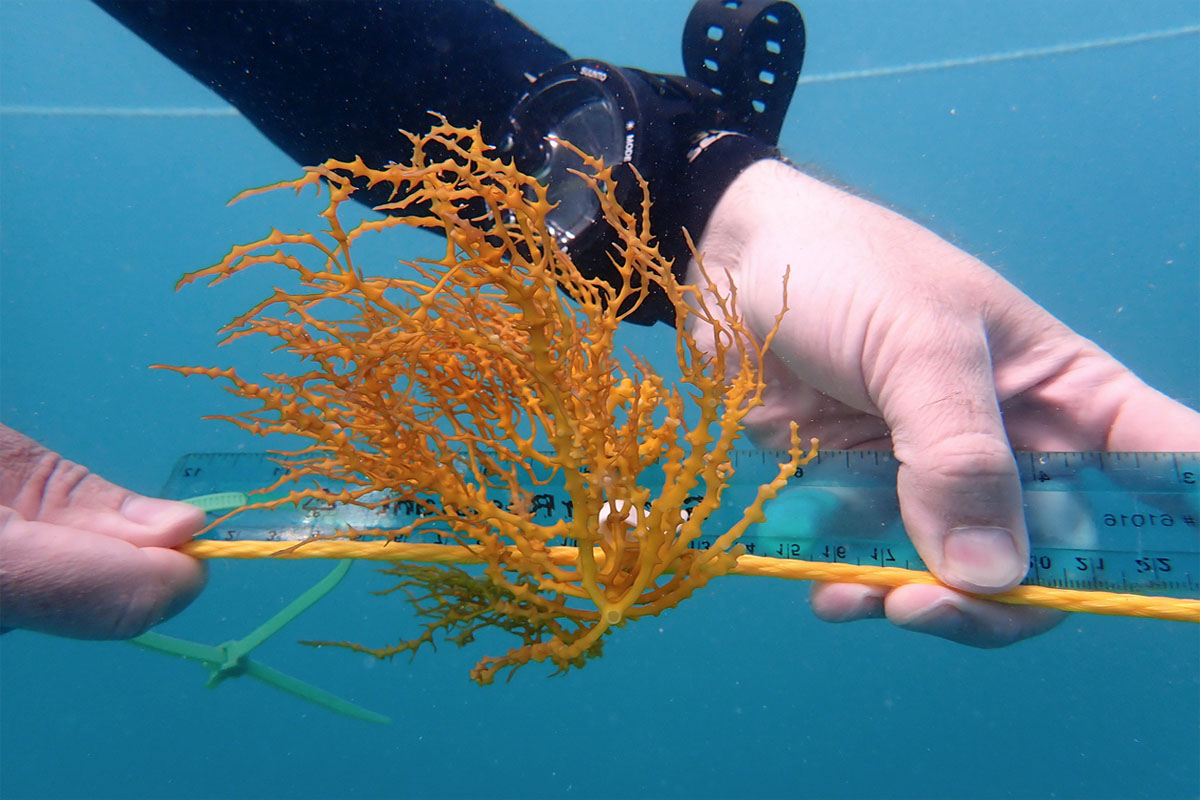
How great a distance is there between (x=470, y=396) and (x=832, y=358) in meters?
0.96

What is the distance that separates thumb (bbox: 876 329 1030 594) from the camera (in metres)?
1.30

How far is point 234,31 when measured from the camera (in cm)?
265

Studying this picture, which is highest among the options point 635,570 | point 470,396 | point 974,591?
point 470,396

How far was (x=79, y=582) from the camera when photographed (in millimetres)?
1380

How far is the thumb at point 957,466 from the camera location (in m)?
1.30

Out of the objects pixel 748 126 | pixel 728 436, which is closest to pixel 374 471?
pixel 728 436

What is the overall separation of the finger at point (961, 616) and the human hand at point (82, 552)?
179 centimetres

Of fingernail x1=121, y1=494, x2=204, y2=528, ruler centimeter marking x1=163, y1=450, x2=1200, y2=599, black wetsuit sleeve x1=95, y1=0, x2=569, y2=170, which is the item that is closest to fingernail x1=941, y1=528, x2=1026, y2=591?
ruler centimeter marking x1=163, y1=450, x2=1200, y2=599

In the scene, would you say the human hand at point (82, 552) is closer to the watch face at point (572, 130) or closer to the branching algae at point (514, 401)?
the branching algae at point (514, 401)

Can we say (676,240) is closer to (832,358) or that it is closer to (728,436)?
(832,358)

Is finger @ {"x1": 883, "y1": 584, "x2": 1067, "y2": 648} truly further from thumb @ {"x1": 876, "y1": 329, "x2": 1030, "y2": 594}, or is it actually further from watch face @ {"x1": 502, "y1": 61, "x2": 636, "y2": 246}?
watch face @ {"x1": 502, "y1": 61, "x2": 636, "y2": 246}

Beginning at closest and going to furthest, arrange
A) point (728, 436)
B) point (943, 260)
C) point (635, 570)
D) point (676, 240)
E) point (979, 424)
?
1. point (728, 436)
2. point (635, 570)
3. point (979, 424)
4. point (943, 260)
5. point (676, 240)

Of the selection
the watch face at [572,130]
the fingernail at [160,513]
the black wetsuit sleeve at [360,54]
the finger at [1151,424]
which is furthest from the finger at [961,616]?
the black wetsuit sleeve at [360,54]

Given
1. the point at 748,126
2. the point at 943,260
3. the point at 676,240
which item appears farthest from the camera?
the point at 748,126
